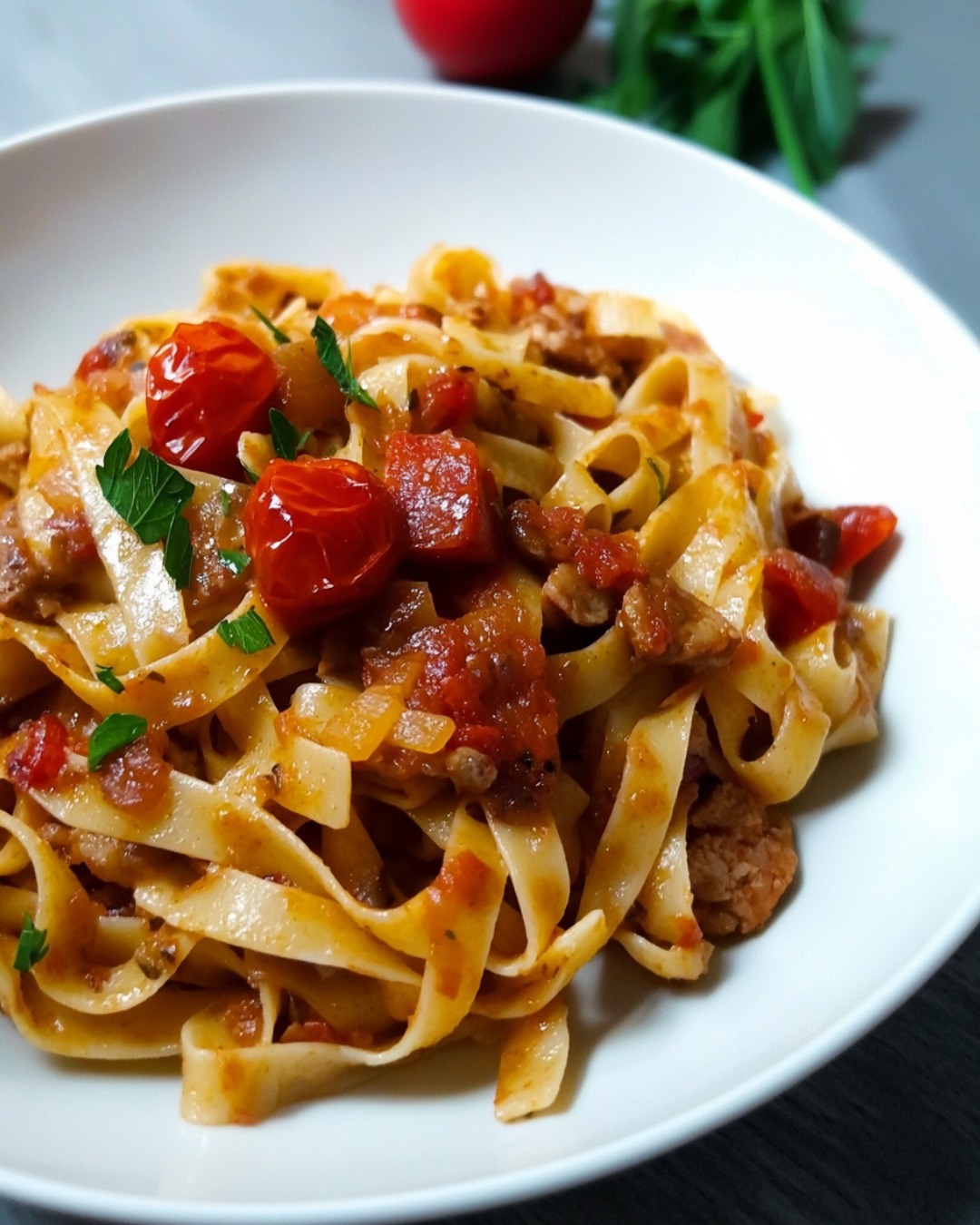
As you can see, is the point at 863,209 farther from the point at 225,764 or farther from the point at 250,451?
the point at 225,764

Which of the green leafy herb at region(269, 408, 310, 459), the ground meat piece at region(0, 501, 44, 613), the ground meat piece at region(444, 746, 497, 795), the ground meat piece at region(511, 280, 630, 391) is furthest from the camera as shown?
the ground meat piece at region(511, 280, 630, 391)

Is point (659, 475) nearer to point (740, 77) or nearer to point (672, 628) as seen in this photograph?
point (672, 628)

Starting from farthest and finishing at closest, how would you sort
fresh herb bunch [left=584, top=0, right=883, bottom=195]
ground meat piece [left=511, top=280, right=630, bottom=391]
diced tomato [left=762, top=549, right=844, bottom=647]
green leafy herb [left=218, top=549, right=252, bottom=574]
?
fresh herb bunch [left=584, top=0, right=883, bottom=195] → ground meat piece [left=511, top=280, right=630, bottom=391] → diced tomato [left=762, top=549, right=844, bottom=647] → green leafy herb [left=218, top=549, right=252, bottom=574]

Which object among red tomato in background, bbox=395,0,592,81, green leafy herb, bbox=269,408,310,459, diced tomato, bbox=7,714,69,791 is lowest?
diced tomato, bbox=7,714,69,791

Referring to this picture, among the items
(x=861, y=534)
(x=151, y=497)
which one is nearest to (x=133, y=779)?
(x=151, y=497)

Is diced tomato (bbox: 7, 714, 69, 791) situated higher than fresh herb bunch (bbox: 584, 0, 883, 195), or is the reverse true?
fresh herb bunch (bbox: 584, 0, 883, 195)

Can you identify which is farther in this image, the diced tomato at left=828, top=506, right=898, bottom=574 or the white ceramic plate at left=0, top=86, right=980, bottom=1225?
the diced tomato at left=828, top=506, right=898, bottom=574

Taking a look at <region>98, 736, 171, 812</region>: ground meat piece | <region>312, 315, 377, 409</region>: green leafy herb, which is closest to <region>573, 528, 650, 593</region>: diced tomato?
<region>312, 315, 377, 409</region>: green leafy herb

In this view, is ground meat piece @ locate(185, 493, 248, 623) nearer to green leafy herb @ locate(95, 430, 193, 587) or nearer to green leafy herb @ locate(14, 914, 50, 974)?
green leafy herb @ locate(95, 430, 193, 587)
